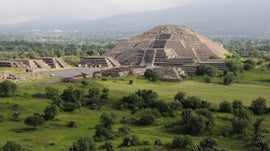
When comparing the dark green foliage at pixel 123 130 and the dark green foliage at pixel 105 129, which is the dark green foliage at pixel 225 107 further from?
the dark green foliage at pixel 105 129

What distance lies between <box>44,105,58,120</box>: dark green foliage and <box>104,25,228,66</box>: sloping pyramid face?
46.9 m

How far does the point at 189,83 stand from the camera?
6881 cm

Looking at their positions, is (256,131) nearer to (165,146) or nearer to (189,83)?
(165,146)

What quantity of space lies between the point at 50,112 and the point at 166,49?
56509 millimetres

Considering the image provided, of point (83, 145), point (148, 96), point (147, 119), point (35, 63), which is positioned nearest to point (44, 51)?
point (35, 63)

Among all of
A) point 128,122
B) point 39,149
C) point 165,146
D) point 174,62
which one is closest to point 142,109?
point 128,122

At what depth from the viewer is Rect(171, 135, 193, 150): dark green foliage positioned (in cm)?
3831

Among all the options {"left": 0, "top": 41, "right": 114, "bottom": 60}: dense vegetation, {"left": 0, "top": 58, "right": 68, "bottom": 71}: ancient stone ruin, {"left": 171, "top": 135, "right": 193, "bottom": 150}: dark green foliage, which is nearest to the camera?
{"left": 171, "top": 135, "right": 193, "bottom": 150}: dark green foliage

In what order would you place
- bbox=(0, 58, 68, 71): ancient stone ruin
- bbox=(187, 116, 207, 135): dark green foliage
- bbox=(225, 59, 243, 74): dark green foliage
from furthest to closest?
bbox=(0, 58, 68, 71): ancient stone ruin
bbox=(225, 59, 243, 74): dark green foliage
bbox=(187, 116, 207, 135): dark green foliage

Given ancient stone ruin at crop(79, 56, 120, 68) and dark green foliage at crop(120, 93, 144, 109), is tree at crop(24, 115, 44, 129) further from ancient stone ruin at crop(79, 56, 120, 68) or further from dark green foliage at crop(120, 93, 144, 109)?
ancient stone ruin at crop(79, 56, 120, 68)

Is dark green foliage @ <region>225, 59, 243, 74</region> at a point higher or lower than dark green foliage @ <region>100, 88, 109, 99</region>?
lower

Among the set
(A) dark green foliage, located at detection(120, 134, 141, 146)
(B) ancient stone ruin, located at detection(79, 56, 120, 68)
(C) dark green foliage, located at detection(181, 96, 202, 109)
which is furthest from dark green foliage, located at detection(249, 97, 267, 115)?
(B) ancient stone ruin, located at detection(79, 56, 120, 68)

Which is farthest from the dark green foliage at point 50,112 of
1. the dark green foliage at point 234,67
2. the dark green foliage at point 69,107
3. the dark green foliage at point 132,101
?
the dark green foliage at point 234,67

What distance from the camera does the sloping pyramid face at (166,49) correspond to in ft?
315
